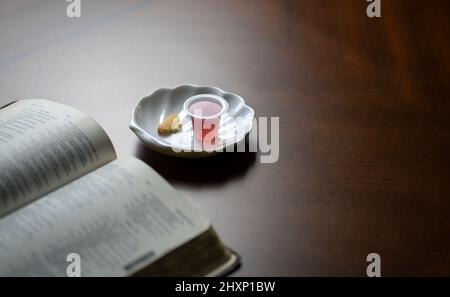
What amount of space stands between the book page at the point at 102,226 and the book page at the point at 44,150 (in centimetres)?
2

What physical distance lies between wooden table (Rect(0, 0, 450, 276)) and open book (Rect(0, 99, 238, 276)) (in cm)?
6

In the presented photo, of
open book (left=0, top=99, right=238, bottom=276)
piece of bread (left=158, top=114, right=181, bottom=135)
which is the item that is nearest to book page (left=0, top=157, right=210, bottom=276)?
open book (left=0, top=99, right=238, bottom=276)

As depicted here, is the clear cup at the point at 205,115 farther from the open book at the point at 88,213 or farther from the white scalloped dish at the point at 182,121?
the open book at the point at 88,213

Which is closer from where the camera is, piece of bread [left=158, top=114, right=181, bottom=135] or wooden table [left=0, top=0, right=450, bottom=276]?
wooden table [left=0, top=0, right=450, bottom=276]

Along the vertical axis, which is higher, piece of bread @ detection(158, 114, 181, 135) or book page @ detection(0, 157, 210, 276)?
piece of bread @ detection(158, 114, 181, 135)

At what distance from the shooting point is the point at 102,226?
69 centimetres

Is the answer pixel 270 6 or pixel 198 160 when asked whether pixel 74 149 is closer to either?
pixel 198 160

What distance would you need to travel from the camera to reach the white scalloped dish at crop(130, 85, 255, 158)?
31.7 inches

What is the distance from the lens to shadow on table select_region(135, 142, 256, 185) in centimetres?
79

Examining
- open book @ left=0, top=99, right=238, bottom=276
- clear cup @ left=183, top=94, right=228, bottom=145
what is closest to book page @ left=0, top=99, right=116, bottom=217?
open book @ left=0, top=99, right=238, bottom=276

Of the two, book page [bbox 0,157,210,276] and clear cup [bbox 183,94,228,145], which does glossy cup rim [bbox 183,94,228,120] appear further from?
book page [bbox 0,157,210,276]

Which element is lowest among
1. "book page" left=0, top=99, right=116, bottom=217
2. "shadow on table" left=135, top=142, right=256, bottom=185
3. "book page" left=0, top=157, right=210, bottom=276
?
"book page" left=0, top=157, right=210, bottom=276

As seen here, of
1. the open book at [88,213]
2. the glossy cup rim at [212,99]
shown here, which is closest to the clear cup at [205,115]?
the glossy cup rim at [212,99]

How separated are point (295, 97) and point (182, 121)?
164 millimetres
